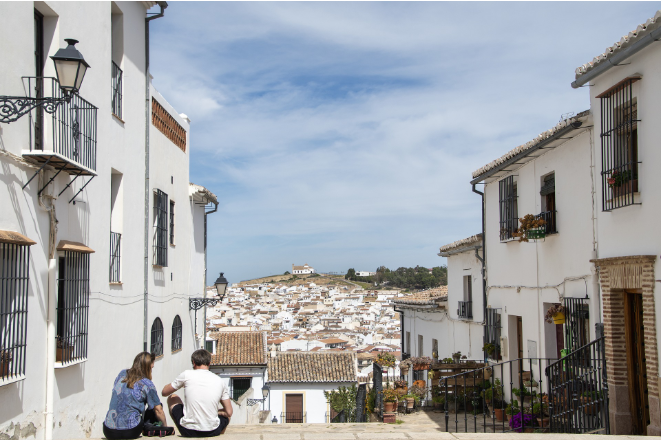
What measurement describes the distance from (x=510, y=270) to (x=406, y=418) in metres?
3.84

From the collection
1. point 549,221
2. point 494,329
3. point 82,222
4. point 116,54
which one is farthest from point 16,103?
point 494,329

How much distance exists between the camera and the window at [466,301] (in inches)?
641

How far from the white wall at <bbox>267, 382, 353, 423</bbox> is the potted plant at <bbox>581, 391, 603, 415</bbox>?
853 inches

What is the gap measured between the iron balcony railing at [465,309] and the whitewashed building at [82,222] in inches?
297

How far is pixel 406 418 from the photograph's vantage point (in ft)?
41.5

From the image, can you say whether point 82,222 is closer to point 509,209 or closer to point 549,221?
point 549,221

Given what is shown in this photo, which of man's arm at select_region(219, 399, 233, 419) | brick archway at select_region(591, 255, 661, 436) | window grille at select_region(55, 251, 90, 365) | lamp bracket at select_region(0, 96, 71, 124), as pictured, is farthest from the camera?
window grille at select_region(55, 251, 90, 365)

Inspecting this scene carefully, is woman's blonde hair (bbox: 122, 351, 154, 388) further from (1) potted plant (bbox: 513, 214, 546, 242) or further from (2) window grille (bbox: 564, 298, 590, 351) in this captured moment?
(1) potted plant (bbox: 513, 214, 546, 242)

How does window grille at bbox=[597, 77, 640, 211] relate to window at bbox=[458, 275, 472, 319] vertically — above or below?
above

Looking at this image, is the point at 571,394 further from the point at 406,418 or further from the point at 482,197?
the point at 482,197

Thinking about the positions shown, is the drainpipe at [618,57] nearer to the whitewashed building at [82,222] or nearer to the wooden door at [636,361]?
the wooden door at [636,361]

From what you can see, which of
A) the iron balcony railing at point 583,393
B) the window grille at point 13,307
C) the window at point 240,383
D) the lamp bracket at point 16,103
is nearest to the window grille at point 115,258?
the window grille at point 13,307

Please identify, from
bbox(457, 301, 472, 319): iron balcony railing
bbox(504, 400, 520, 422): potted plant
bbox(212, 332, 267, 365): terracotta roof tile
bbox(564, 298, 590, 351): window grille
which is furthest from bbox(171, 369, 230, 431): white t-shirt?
bbox(212, 332, 267, 365): terracotta roof tile

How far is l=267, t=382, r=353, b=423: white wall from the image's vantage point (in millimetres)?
29641
